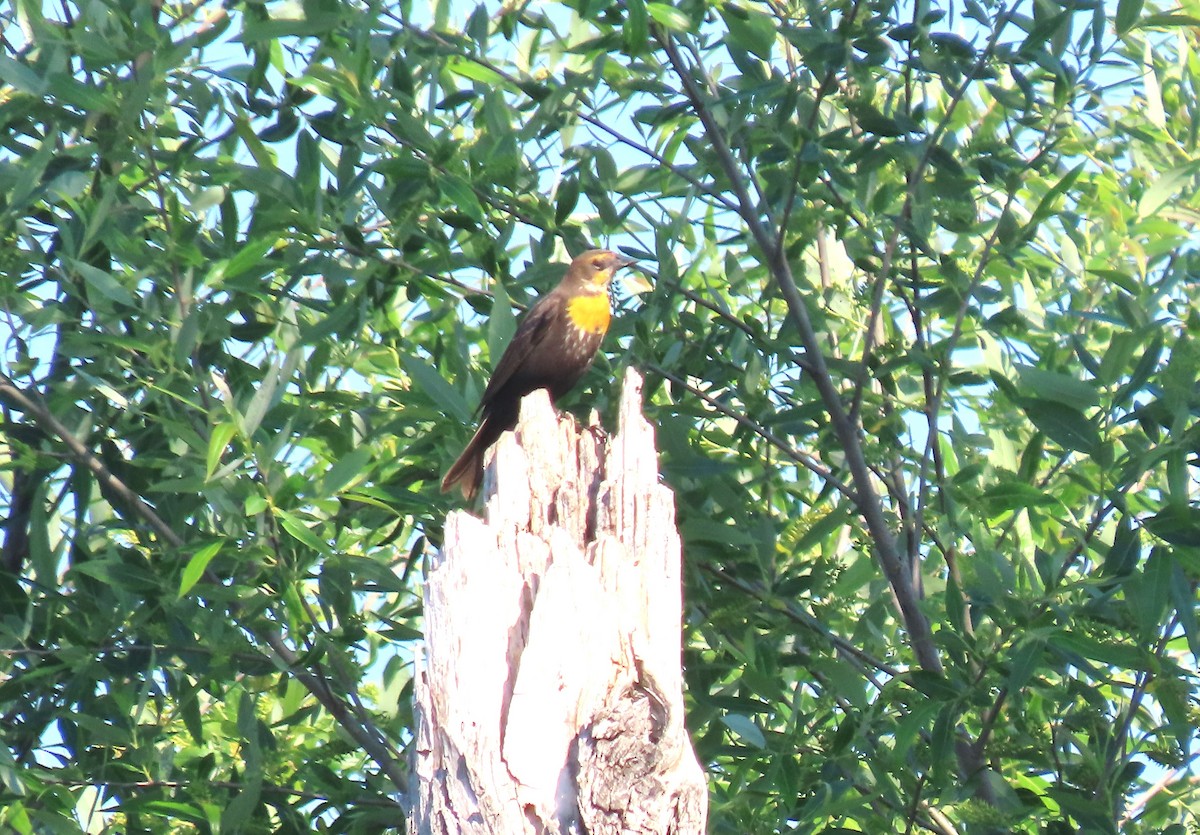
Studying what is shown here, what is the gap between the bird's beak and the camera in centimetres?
601

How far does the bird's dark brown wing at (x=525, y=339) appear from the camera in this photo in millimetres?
5637

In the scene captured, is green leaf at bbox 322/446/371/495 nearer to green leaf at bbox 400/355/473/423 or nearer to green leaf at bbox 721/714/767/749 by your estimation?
green leaf at bbox 400/355/473/423

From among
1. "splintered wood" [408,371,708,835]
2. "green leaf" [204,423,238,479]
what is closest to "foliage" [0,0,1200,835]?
"green leaf" [204,423,238,479]

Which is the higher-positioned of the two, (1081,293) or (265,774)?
(1081,293)

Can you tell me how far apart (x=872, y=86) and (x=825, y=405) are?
112 centimetres

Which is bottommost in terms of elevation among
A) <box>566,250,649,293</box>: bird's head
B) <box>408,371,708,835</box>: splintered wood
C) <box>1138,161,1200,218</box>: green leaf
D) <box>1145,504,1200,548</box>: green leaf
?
<box>408,371,708,835</box>: splintered wood

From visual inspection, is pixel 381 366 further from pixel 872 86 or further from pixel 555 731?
pixel 555 731

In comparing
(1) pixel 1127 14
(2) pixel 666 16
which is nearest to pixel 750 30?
→ (2) pixel 666 16

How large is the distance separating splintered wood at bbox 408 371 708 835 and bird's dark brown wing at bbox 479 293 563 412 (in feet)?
6.17

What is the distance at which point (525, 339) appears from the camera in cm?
602

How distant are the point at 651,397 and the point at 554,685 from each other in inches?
109

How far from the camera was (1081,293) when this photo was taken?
6.34 m

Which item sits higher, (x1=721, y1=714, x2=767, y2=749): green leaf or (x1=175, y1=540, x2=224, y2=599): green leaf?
(x1=175, y1=540, x2=224, y2=599): green leaf

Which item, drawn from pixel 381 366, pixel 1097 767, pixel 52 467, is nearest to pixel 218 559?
pixel 52 467
